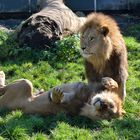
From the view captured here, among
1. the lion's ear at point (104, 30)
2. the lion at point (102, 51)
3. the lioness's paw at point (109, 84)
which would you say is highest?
the lion's ear at point (104, 30)

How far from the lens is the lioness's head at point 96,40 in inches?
223

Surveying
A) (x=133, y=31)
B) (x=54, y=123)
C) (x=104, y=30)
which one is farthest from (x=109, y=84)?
(x=133, y=31)

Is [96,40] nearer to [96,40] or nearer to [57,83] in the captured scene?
[96,40]

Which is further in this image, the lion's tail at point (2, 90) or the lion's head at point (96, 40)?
the lion's tail at point (2, 90)

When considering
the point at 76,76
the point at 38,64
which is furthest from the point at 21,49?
the point at 76,76

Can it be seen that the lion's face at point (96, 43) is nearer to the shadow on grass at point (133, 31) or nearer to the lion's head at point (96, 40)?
the lion's head at point (96, 40)

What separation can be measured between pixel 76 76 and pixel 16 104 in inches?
65.0

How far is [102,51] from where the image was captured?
5.67 metres

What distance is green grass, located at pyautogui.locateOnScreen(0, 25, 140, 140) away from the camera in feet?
17.6

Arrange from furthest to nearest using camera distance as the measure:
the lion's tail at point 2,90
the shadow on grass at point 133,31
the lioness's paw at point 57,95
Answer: the shadow on grass at point 133,31 < the lion's tail at point 2,90 < the lioness's paw at point 57,95

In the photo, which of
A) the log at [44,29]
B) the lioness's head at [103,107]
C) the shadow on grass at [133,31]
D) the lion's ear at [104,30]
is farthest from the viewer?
the shadow on grass at [133,31]

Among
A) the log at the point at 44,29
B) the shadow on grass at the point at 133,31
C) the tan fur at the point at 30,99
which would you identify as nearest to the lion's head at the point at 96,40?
the tan fur at the point at 30,99

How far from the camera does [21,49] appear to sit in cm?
802

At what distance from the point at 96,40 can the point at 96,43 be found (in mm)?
35
